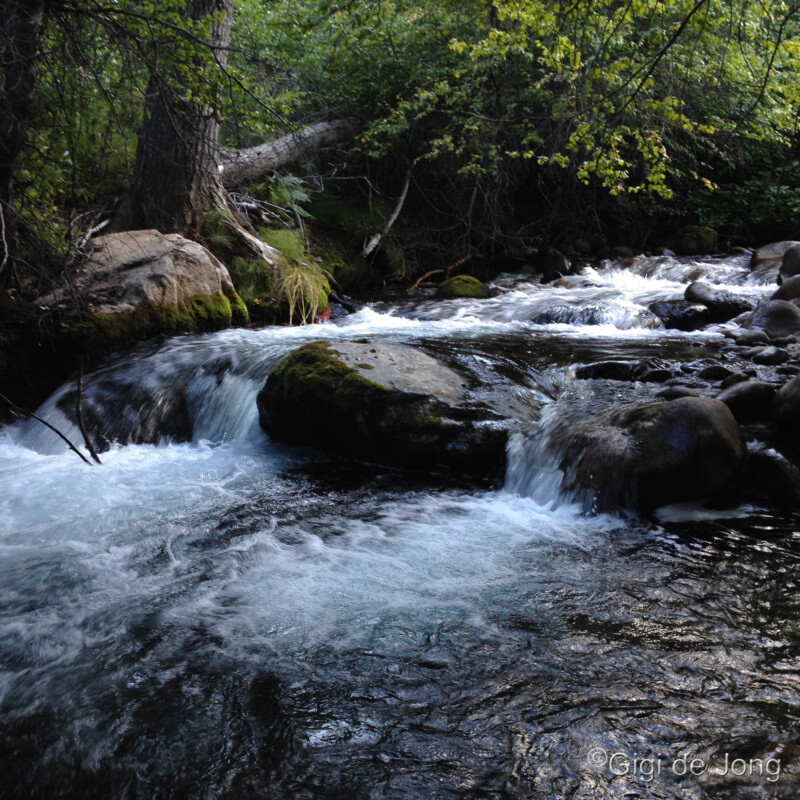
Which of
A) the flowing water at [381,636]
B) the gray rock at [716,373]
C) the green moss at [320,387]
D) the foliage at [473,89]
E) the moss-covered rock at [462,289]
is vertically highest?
the foliage at [473,89]

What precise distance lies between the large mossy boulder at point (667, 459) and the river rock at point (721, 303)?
5.36m

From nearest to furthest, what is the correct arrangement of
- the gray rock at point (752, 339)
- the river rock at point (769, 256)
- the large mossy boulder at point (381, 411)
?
1. the large mossy boulder at point (381, 411)
2. the gray rock at point (752, 339)
3. the river rock at point (769, 256)

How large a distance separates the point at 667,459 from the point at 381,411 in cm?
218

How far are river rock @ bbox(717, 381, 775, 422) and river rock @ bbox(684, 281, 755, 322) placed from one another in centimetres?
470

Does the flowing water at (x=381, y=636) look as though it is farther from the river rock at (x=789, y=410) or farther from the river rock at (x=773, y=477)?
the river rock at (x=789, y=410)

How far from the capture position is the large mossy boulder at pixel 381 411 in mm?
5113

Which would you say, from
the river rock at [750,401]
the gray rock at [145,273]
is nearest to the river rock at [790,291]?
the river rock at [750,401]

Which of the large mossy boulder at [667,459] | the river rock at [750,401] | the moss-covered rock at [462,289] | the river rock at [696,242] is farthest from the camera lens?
the river rock at [696,242]

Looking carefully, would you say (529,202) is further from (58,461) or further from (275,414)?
(58,461)

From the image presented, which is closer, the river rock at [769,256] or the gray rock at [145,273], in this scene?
the gray rock at [145,273]

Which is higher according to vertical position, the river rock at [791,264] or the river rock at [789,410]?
the river rock at [791,264]

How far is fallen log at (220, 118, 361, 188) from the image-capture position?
431 inches

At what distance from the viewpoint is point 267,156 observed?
11.5 metres

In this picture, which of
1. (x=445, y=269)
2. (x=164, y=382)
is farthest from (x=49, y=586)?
(x=445, y=269)
